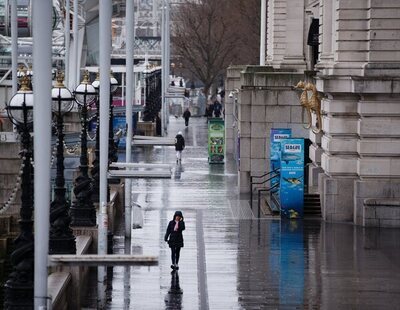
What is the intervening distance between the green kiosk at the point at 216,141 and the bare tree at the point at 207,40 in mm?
41912

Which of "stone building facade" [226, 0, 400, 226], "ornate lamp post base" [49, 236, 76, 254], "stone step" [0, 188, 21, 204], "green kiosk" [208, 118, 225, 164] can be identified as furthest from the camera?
"green kiosk" [208, 118, 225, 164]

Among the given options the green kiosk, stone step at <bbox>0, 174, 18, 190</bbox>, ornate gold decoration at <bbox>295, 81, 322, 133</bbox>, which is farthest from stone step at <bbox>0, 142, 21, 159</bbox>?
the green kiosk

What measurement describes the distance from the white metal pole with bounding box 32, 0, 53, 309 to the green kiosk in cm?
4437

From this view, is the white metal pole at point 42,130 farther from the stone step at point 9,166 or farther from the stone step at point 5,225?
the stone step at point 9,166

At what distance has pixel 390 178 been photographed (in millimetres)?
37125

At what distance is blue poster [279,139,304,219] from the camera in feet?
129

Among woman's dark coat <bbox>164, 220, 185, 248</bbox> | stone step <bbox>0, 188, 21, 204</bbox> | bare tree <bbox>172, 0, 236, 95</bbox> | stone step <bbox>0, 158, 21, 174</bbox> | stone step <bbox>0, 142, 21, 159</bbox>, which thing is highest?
bare tree <bbox>172, 0, 236, 95</bbox>

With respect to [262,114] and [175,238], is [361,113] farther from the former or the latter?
[262,114]

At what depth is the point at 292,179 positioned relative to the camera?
129 feet

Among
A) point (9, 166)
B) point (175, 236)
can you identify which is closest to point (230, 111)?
point (9, 166)

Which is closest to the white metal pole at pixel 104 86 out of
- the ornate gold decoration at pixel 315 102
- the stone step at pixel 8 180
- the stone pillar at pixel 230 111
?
the ornate gold decoration at pixel 315 102

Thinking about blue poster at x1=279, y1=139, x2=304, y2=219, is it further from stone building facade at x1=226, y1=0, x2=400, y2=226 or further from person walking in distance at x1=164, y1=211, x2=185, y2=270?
person walking in distance at x1=164, y1=211, x2=185, y2=270

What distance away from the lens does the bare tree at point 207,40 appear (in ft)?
346

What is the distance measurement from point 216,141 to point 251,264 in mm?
31012
